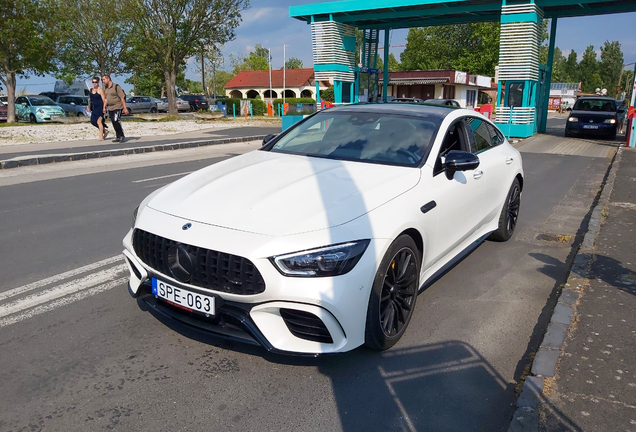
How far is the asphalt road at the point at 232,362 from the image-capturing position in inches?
111

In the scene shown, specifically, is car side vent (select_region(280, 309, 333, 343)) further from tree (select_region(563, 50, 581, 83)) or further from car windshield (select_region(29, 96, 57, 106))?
tree (select_region(563, 50, 581, 83))

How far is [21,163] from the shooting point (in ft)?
39.2

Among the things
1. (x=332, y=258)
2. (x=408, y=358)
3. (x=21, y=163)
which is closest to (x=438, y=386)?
(x=408, y=358)

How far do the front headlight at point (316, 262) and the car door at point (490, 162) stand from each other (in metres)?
2.48

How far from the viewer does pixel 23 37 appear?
2539 cm

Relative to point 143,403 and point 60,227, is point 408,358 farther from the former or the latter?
point 60,227

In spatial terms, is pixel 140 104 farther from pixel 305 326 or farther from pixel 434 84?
pixel 305 326

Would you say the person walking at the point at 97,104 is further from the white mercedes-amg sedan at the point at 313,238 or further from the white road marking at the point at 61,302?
the white mercedes-amg sedan at the point at 313,238

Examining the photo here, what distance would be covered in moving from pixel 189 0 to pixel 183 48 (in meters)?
2.73

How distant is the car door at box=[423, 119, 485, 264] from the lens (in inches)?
161

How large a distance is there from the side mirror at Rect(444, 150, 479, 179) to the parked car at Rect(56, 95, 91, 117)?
33.3 meters

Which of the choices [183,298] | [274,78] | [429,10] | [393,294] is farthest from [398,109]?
[274,78]

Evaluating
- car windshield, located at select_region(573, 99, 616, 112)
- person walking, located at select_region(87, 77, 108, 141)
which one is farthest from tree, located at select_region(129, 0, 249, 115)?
car windshield, located at select_region(573, 99, 616, 112)

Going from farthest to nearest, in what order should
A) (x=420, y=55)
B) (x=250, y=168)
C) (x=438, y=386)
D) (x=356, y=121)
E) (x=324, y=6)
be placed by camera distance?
(x=420, y=55) → (x=324, y=6) → (x=356, y=121) → (x=250, y=168) → (x=438, y=386)
